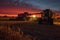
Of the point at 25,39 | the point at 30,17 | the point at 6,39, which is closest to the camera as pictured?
the point at 6,39

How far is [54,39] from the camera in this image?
17.8 metres

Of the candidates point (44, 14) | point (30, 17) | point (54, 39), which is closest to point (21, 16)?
point (30, 17)

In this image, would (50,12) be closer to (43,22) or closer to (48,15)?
(48,15)

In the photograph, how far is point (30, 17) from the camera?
65.7m

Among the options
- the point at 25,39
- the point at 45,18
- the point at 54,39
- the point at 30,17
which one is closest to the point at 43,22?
the point at 45,18

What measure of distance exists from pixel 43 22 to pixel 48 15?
9.96ft

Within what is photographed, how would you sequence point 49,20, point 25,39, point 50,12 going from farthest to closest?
point 50,12 → point 49,20 → point 25,39

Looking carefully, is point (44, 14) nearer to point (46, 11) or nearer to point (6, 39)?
point (46, 11)

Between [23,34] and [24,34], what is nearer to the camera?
[23,34]

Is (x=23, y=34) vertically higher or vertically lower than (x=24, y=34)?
higher

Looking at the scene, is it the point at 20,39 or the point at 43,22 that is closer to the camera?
the point at 20,39

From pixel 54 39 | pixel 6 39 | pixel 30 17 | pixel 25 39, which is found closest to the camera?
pixel 6 39

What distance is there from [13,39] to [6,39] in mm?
606

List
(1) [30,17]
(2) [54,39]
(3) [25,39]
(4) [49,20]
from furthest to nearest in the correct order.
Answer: (1) [30,17], (4) [49,20], (2) [54,39], (3) [25,39]
